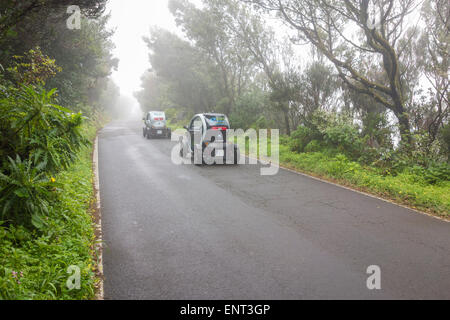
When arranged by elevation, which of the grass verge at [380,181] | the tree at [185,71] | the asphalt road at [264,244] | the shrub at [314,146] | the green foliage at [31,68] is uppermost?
the tree at [185,71]

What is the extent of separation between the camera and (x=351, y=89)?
14.4m

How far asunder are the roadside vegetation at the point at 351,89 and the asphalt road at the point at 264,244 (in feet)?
6.47

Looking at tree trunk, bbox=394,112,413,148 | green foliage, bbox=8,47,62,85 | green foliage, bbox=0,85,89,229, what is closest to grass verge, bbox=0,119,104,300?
green foliage, bbox=0,85,89,229

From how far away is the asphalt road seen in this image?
3861 millimetres

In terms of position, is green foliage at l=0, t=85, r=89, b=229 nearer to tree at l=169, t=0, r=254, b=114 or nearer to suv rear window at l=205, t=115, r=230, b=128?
suv rear window at l=205, t=115, r=230, b=128

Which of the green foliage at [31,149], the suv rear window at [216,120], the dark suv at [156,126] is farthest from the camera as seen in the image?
the dark suv at [156,126]

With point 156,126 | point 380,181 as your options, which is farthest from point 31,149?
point 156,126

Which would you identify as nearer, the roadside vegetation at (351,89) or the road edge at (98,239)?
the road edge at (98,239)

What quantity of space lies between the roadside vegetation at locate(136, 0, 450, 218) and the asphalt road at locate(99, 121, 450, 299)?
6.47ft

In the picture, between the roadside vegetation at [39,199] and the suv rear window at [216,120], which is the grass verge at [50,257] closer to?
the roadside vegetation at [39,199]

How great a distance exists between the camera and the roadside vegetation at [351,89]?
370 inches

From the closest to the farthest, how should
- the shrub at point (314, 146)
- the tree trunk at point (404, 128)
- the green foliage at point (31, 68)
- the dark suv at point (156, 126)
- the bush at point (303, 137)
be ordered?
the green foliage at point (31, 68), the tree trunk at point (404, 128), the shrub at point (314, 146), the bush at point (303, 137), the dark suv at point (156, 126)

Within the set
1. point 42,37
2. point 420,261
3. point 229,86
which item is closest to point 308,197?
point 420,261

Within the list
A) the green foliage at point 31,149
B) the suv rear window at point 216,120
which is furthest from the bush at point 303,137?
the green foliage at point 31,149
